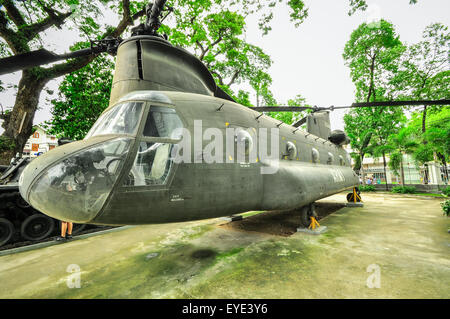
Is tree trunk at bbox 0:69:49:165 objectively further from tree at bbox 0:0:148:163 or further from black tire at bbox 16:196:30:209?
black tire at bbox 16:196:30:209

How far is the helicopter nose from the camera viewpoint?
2115 mm

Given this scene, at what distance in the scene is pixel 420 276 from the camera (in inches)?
130

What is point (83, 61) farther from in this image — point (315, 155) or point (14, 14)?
point (315, 155)

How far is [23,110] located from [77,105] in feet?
7.25

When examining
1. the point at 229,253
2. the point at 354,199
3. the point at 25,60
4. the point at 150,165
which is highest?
the point at 25,60

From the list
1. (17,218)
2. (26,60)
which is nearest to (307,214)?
(26,60)

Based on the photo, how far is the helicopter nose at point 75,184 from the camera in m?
2.12

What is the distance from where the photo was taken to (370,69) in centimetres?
1847

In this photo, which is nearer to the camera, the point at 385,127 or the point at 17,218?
the point at 17,218

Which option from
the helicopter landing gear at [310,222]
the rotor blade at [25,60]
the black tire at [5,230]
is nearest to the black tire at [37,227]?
the black tire at [5,230]

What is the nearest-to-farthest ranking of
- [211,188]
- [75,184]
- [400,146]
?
[75,184], [211,188], [400,146]

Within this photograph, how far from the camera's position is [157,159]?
2.70 m

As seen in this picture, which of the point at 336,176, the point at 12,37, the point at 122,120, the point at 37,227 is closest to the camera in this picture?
the point at 122,120

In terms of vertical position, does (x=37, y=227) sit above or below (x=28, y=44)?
below
